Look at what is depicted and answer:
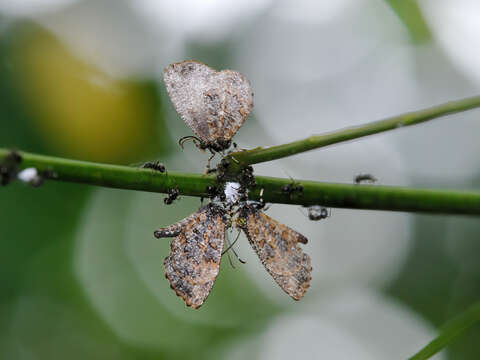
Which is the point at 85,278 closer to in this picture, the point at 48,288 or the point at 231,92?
the point at 48,288

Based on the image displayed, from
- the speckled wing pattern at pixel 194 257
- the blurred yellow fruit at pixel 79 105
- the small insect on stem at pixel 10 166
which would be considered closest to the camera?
the small insect on stem at pixel 10 166

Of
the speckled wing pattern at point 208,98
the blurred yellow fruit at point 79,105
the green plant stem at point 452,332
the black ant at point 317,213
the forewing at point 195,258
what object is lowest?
the green plant stem at point 452,332

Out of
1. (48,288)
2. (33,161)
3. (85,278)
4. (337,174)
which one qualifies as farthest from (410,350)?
(33,161)

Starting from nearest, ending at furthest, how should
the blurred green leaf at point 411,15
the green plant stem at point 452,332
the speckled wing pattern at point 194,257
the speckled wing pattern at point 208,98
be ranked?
1. the green plant stem at point 452,332
2. the speckled wing pattern at point 194,257
3. the speckled wing pattern at point 208,98
4. the blurred green leaf at point 411,15

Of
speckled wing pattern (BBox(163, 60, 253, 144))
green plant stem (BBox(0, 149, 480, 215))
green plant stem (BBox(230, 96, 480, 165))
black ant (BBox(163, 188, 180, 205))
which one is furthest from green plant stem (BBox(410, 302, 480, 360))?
speckled wing pattern (BBox(163, 60, 253, 144))

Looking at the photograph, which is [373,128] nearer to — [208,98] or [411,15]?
[208,98]

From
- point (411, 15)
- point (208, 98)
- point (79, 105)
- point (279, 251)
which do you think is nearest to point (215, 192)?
point (279, 251)

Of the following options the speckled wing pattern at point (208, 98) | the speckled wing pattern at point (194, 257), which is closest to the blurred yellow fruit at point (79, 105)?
the speckled wing pattern at point (208, 98)

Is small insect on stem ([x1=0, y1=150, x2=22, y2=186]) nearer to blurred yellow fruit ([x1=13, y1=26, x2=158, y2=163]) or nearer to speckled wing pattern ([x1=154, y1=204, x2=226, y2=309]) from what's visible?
speckled wing pattern ([x1=154, y1=204, x2=226, y2=309])

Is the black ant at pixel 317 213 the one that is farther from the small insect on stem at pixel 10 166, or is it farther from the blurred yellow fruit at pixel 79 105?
the blurred yellow fruit at pixel 79 105
